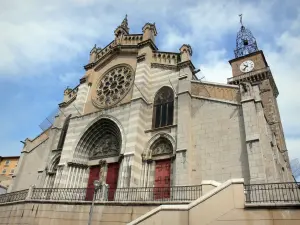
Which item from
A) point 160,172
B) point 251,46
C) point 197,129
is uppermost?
point 251,46

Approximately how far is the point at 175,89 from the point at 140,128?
12.7 feet

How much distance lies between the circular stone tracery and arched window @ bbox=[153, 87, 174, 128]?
3.23m

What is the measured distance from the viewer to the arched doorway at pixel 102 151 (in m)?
18.0

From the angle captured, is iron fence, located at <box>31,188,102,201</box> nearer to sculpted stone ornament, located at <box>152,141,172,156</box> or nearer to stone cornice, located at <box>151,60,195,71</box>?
sculpted stone ornament, located at <box>152,141,172,156</box>

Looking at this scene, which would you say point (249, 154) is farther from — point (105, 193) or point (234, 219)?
point (105, 193)

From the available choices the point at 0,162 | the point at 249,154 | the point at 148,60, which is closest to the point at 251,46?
the point at 148,60

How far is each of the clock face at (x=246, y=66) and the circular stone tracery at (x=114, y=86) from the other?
19041 millimetres

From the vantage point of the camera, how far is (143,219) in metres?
9.43

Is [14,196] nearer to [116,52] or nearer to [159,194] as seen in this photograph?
[159,194]

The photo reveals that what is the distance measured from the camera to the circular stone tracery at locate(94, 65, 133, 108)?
69.7 feet

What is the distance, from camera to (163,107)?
720 inches

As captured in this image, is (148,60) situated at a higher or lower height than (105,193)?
higher

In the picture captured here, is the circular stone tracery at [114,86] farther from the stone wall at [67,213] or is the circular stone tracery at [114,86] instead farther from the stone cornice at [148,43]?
the stone wall at [67,213]

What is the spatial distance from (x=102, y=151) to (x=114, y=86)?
19.7 feet
